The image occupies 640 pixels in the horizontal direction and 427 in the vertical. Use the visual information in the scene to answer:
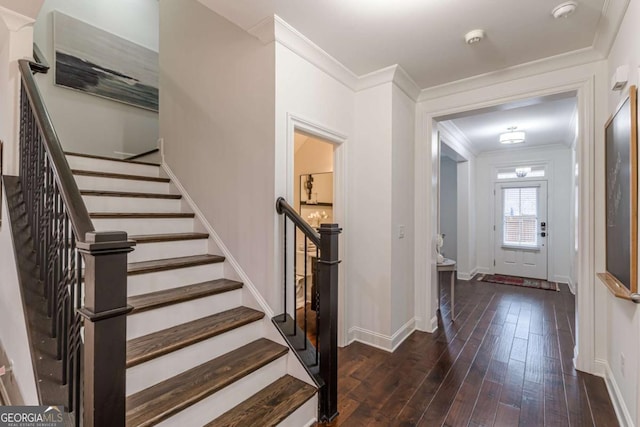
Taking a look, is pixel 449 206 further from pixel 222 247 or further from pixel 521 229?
pixel 222 247

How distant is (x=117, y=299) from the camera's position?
37.6 inches

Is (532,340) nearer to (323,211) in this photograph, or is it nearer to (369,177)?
(369,177)

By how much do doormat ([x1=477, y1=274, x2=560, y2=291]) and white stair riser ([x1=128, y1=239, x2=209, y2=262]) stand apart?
217 inches

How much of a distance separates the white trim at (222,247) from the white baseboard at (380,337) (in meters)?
1.23

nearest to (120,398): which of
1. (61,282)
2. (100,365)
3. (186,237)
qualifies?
(100,365)

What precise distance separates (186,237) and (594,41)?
3.66 metres

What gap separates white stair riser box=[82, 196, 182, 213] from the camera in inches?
97.0

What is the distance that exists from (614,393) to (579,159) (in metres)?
1.81

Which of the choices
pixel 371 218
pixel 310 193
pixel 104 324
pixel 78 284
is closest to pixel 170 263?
pixel 78 284

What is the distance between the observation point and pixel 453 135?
5.04 meters

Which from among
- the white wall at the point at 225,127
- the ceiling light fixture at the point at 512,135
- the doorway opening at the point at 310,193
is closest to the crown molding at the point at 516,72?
the doorway opening at the point at 310,193

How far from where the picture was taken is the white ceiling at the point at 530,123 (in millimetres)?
3947

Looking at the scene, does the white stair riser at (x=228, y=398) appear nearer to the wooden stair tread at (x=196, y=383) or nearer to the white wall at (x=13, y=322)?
the wooden stair tread at (x=196, y=383)

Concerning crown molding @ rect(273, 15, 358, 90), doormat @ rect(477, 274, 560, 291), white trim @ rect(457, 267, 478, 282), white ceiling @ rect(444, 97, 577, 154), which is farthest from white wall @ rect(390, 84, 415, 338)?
doormat @ rect(477, 274, 560, 291)
